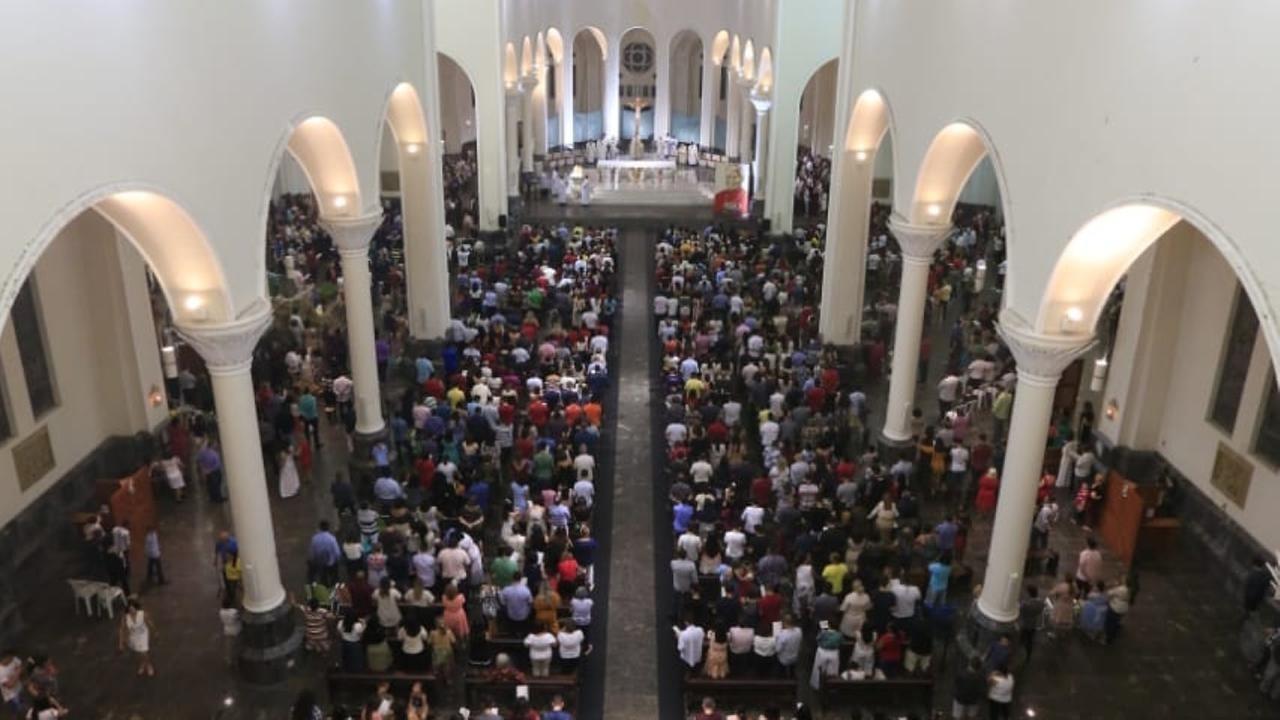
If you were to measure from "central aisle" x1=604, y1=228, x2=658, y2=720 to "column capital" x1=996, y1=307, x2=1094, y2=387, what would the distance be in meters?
5.42

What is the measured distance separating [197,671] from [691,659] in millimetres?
5673

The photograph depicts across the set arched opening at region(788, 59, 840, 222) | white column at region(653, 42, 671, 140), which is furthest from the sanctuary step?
white column at region(653, 42, 671, 140)

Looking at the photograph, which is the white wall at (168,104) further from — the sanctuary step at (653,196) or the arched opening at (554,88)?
the arched opening at (554,88)

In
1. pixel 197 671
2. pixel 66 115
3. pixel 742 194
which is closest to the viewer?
pixel 66 115

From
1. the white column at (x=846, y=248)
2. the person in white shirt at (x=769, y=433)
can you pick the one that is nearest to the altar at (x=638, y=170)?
the white column at (x=846, y=248)

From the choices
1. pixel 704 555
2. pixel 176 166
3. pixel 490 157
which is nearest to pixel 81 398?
pixel 176 166

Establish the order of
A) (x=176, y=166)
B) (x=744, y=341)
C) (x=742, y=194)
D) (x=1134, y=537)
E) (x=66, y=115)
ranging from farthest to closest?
(x=742, y=194)
(x=744, y=341)
(x=1134, y=537)
(x=176, y=166)
(x=66, y=115)

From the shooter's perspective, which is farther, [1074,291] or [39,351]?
[39,351]

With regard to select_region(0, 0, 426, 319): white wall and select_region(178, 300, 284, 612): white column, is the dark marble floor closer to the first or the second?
select_region(178, 300, 284, 612): white column

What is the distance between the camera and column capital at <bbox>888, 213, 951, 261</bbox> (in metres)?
15.7

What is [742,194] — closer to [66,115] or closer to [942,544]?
[942,544]

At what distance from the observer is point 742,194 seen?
33875mm

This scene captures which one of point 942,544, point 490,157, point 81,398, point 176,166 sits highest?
point 176,166

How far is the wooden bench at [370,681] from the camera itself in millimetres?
11055
